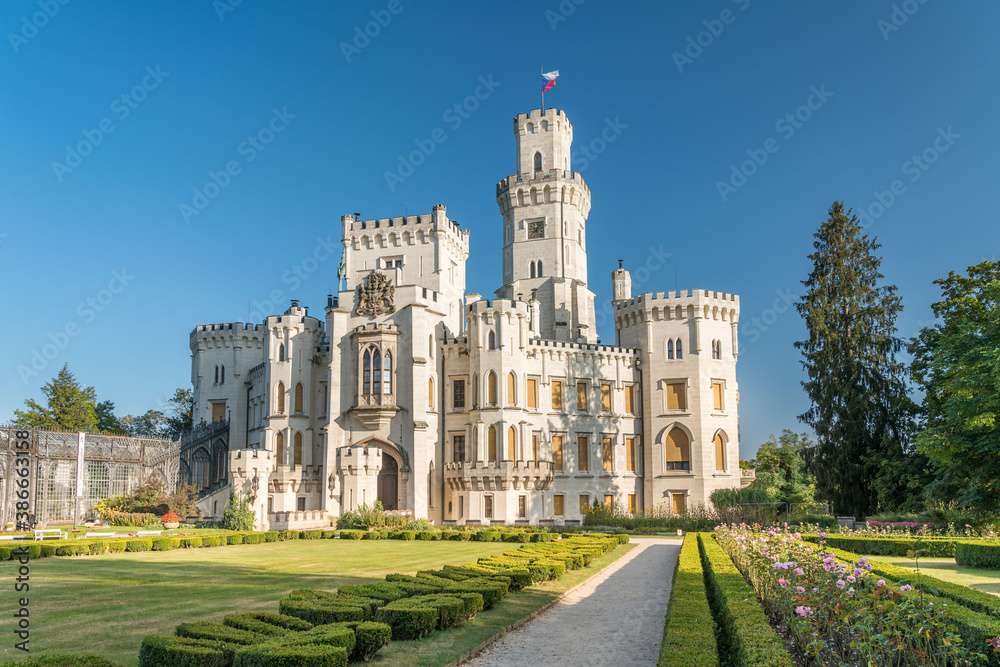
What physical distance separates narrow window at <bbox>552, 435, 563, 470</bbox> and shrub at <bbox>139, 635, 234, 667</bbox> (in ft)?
136

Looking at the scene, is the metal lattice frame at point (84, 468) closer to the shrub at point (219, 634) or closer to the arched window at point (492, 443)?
the arched window at point (492, 443)

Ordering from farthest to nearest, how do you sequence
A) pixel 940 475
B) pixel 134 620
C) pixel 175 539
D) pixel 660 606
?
pixel 940 475, pixel 175 539, pixel 660 606, pixel 134 620

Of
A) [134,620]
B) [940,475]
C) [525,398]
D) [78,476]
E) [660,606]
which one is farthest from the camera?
[525,398]

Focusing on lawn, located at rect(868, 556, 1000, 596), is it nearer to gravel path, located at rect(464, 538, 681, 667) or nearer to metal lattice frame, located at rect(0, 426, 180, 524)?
gravel path, located at rect(464, 538, 681, 667)

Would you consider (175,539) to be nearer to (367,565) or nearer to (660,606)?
(367,565)

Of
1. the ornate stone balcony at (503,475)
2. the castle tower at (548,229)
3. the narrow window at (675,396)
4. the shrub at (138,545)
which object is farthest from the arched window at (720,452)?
the shrub at (138,545)

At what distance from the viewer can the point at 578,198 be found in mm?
58594

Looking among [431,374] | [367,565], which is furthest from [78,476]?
[367,565]

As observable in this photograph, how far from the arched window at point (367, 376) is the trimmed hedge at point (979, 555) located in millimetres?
33561

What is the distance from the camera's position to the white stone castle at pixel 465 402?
155 feet

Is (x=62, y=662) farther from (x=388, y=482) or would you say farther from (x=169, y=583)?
(x=388, y=482)

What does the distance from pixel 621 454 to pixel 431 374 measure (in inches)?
540

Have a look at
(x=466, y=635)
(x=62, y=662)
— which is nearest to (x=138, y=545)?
(x=466, y=635)

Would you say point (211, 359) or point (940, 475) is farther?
point (211, 359)
